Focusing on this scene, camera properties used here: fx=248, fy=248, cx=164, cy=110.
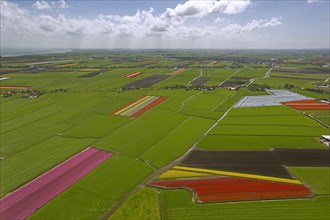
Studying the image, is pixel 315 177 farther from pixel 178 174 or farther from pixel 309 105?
pixel 309 105

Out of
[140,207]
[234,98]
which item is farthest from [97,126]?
[234,98]

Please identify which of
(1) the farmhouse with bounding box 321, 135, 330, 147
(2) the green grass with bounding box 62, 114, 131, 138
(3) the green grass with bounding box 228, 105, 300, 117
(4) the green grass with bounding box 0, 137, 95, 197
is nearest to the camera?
(4) the green grass with bounding box 0, 137, 95, 197

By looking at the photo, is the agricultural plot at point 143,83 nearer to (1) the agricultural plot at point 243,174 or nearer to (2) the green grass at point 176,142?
(2) the green grass at point 176,142

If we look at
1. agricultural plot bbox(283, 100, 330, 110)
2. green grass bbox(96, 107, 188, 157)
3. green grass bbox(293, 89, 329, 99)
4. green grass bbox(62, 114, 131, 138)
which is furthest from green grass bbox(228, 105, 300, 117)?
green grass bbox(62, 114, 131, 138)

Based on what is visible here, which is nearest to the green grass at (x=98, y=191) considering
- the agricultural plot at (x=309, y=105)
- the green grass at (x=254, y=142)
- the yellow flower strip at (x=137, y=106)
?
the green grass at (x=254, y=142)

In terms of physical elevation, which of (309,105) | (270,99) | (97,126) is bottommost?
(97,126)

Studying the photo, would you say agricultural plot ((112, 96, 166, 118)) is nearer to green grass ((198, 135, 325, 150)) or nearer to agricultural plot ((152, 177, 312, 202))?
green grass ((198, 135, 325, 150))
